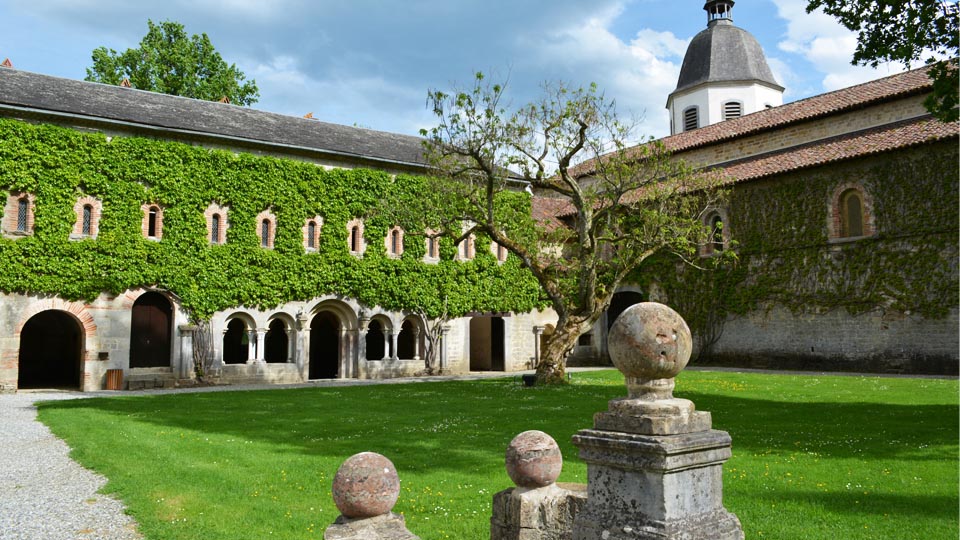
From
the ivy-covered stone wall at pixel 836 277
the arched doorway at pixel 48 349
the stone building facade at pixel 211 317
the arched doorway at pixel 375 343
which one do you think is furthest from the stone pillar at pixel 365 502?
the arched doorway at pixel 48 349

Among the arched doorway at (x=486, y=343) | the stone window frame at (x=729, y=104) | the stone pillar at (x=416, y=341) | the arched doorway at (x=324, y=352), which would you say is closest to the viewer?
the stone pillar at (x=416, y=341)

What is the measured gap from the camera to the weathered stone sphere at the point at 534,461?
477 centimetres

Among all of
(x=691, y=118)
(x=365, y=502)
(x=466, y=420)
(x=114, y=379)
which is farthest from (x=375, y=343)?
(x=365, y=502)

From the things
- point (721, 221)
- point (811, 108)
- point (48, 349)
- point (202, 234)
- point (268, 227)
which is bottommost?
point (48, 349)

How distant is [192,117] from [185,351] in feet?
26.6

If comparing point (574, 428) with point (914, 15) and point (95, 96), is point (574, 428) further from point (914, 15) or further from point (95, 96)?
point (95, 96)

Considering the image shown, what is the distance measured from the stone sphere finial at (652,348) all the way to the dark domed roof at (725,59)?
3613cm

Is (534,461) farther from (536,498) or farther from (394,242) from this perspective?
(394,242)

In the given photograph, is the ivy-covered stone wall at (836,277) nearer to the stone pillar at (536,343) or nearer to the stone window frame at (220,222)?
the stone pillar at (536,343)

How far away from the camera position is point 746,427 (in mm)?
10805

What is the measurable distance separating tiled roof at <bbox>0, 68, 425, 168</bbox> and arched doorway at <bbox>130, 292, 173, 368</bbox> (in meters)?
5.58

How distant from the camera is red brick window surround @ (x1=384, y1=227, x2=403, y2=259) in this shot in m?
26.5

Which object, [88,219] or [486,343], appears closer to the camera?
[88,219]

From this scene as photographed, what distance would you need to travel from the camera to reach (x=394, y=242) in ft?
87.5
